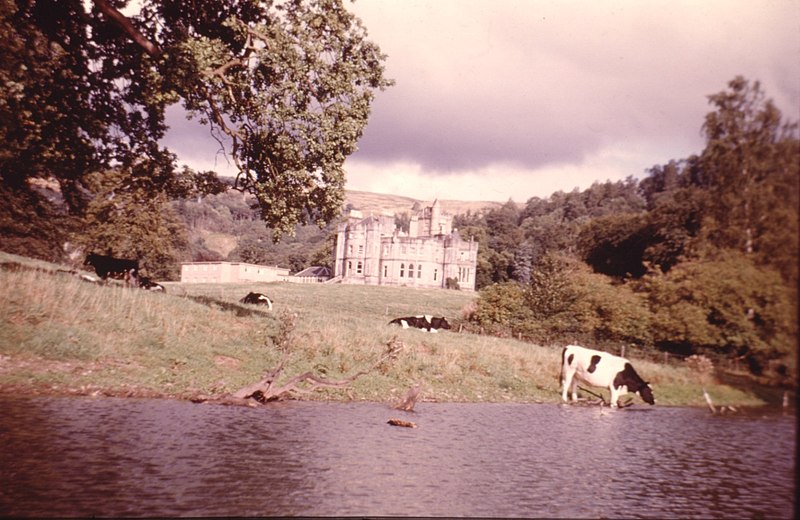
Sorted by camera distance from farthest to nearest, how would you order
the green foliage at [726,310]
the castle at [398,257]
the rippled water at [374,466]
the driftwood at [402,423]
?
the castle at [398,257]
the driftwood at [402,423]
the rippled water at [374,466]
the green foliage at [726,310]

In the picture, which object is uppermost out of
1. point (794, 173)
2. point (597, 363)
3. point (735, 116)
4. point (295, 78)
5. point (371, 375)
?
point (295, 78)

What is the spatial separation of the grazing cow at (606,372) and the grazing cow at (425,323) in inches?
799

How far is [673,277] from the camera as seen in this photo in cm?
552

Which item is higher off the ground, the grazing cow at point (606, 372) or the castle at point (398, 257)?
the castle at point (398, 257)

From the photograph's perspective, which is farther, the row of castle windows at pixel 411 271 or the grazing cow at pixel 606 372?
the row of castle windows at pixel 411 271

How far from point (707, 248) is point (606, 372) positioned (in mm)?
7165

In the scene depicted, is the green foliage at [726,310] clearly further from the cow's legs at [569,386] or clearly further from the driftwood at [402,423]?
the cow's legs at [569,386]

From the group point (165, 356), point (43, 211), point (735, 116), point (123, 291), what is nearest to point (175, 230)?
point (43, 211)

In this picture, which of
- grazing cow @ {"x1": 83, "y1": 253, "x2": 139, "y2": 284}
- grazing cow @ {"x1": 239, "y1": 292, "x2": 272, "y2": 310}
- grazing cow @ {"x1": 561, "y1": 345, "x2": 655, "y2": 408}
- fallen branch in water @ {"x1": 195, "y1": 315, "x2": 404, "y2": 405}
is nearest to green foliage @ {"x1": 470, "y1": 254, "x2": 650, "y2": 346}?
grazing cow @ {"x1": 561, "y1": 345, "x2": 655, "y2": 408}

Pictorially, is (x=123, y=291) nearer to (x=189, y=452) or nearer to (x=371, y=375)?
(x=371, y=375)

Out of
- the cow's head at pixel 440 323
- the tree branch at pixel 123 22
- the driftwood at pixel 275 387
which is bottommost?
the driftwood at pixel 275 387

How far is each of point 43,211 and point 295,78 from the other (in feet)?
109

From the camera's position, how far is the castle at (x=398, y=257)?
415 feet

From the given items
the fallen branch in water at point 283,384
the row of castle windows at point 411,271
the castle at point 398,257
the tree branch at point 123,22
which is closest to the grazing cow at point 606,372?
the fallen branch in water at point 283,384
